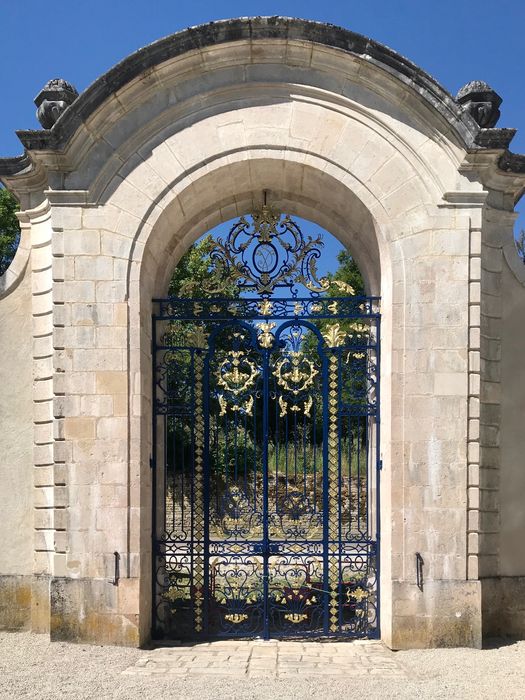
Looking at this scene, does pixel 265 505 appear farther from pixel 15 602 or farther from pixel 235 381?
pixel 15 602

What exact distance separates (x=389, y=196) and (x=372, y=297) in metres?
1.02

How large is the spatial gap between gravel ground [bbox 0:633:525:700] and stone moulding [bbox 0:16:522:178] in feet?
14.7

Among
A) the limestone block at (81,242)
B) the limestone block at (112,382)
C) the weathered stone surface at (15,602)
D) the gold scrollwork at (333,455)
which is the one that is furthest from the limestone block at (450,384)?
the weathered stone surface at (15,602)

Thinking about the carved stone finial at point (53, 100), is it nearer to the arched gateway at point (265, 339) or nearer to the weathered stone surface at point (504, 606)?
the arched gateway at point (265, 339)

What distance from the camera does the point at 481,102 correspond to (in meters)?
6.89

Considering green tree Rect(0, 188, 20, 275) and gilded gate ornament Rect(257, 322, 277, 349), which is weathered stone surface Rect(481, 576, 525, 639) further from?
green tree Rect(0, 188, 20, 275)

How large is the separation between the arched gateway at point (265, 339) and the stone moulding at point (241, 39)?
0.06 ft

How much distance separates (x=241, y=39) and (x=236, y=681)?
5.53 m

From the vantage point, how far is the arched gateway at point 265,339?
6688 millimetres

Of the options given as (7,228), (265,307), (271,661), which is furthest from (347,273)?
(271,661)

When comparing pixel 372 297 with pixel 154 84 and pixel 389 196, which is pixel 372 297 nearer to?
pixel 389 196

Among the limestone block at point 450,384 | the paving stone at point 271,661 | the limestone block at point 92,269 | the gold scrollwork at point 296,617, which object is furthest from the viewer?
the gold scrollwork at point 296,617

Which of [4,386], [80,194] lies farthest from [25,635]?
[80,194]

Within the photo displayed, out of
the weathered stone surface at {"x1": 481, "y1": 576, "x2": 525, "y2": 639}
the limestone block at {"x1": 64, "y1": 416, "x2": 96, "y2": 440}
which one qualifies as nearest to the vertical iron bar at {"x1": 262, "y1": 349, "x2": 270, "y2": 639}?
the limestone block at {"x1": 64, "y1": 416, "x2": 96, "y2": 440}
